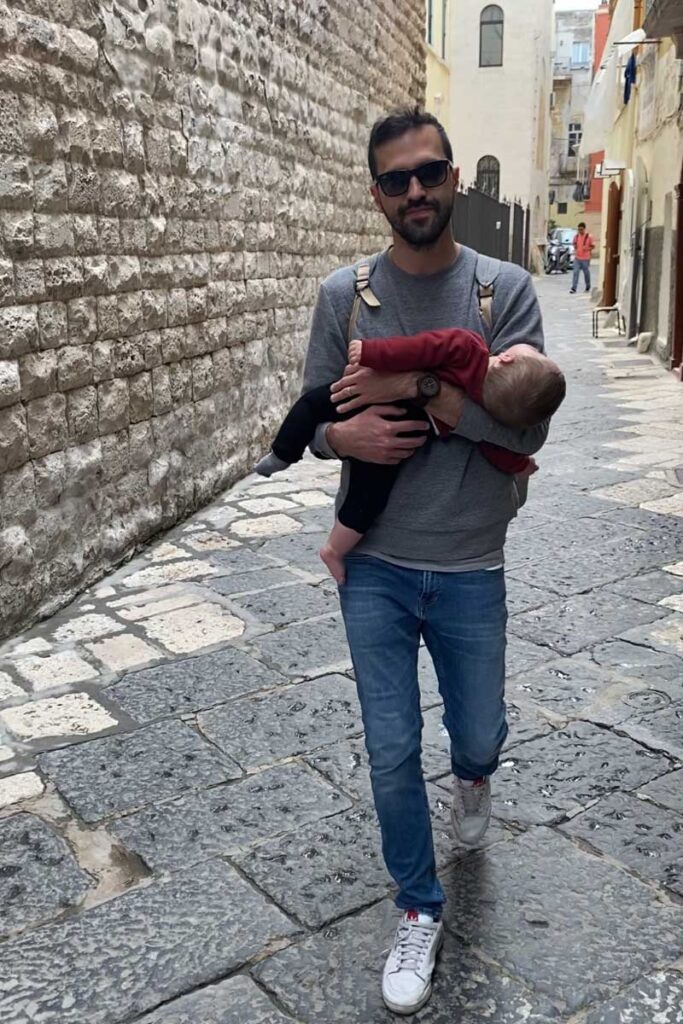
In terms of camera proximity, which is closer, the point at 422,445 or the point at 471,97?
the point at 422,445

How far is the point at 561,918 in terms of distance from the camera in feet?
Answer: 7.95

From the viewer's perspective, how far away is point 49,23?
4363mm

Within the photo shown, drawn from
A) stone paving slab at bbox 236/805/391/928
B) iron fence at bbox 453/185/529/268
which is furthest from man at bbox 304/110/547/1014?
iron fence at bbox 453/185/529/268

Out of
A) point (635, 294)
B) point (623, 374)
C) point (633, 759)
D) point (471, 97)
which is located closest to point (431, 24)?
point (471, 97)

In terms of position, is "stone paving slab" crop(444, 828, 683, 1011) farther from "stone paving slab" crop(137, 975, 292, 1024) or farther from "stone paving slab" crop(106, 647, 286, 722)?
"stone paving slab" crop(106, 647, 286, 722)

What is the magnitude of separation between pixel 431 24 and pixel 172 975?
89.5 feet

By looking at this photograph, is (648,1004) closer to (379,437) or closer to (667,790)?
(667,790)

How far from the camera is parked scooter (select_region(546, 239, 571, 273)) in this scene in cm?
3916

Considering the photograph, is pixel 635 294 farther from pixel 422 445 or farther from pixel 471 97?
pixel 471 97

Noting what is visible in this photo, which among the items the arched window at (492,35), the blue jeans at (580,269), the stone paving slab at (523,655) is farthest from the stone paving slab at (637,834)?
the arched window at (492,35)

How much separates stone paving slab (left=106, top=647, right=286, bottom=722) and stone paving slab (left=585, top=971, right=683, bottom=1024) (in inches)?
68.9

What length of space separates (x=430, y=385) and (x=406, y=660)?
1.89 feet

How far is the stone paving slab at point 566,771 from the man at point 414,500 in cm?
72

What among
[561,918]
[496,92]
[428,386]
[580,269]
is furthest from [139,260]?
[496,92]
